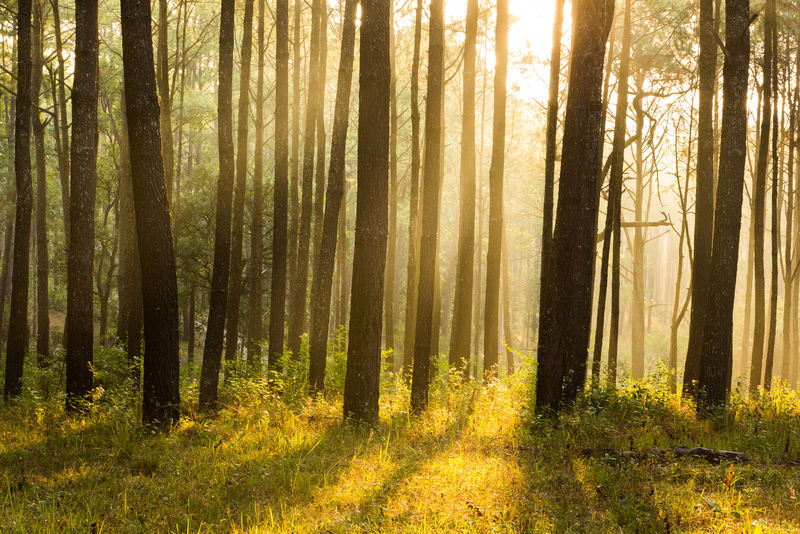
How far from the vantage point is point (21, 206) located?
10484mm

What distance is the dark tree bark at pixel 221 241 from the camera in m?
9.23

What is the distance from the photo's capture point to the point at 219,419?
851cm

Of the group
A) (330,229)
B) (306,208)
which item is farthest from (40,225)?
(330,229)

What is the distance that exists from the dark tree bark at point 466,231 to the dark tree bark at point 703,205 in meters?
4.09

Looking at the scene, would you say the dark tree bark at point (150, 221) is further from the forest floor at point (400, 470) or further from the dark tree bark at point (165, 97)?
the dark tree bark at point (165, 97)

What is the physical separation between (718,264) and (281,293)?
26.9ft

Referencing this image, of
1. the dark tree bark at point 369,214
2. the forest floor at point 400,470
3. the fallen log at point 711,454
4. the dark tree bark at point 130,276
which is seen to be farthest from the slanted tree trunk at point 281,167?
the fallen log at point 711,454

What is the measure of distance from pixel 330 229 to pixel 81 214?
3.90 m

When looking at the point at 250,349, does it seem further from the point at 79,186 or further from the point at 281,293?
the point at 79,186

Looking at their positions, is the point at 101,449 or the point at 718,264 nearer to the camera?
the point at 101,449

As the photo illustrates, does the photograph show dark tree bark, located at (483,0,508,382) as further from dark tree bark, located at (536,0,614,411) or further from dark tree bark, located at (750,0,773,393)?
dark tree bark, located at (750,0,773,393)

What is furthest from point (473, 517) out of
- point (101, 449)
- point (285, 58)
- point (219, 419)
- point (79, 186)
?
point (285, 58)

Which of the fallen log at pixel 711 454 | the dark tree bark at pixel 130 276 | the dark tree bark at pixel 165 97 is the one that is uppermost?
the dark tree bark at pixel 165 97

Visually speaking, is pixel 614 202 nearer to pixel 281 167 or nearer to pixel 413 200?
pixel 413 200
